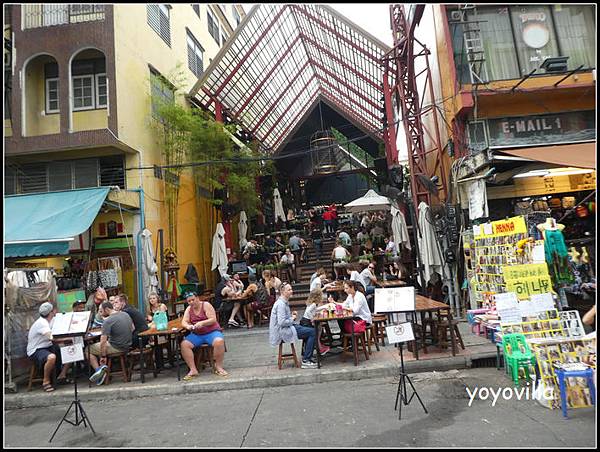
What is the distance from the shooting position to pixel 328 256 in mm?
18516

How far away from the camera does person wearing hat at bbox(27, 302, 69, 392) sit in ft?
23.4

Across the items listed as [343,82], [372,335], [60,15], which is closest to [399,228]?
[372,335]

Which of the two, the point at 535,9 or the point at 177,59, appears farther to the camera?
the point at 177,59

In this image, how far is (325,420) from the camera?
5.03m

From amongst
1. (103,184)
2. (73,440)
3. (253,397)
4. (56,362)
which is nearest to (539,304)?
(253,397)

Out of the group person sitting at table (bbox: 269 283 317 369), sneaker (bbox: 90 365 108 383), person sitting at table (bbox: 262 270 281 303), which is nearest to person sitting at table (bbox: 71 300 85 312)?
sneaker (bbox: 90 365 108 383)

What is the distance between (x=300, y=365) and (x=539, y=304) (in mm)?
3955

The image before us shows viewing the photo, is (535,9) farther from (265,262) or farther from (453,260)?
(265,262)

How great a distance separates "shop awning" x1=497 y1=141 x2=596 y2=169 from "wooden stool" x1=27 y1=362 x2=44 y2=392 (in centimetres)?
1020

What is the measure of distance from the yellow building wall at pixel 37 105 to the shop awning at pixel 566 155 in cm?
1261

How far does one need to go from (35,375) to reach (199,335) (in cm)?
323

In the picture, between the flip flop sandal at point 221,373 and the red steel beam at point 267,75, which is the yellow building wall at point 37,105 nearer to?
the red steel beam at point 267,75

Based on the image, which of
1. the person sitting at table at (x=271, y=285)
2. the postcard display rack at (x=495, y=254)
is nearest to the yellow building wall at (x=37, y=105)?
the person sitting at table at (x=271, y=285)

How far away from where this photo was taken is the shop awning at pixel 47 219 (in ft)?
29.6
